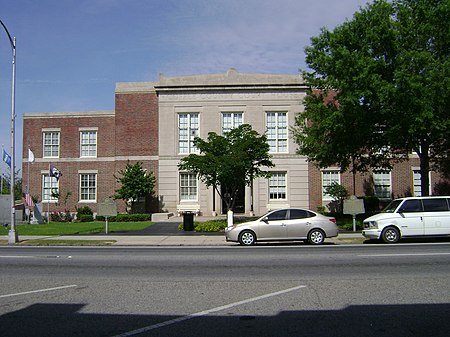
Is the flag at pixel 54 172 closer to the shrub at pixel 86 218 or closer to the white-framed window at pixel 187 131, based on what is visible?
the shrub at pixel 86 218

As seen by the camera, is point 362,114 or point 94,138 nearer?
point 362,114

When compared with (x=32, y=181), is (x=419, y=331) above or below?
below

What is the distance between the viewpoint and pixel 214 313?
655 centimetres

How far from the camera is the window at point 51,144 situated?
124 ft

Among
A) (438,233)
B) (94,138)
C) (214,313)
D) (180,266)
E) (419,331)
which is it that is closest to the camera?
(419,331)

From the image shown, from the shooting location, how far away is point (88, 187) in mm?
37375

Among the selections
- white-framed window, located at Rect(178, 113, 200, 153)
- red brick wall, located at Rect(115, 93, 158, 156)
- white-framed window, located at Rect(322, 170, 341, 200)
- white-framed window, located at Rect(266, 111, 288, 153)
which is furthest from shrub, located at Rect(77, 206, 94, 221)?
white-framed window, located at Rect(322, 170, 341, 200)

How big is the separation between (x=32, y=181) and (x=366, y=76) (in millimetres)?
29555

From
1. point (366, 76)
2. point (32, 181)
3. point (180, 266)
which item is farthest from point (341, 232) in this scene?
point (32, 181)

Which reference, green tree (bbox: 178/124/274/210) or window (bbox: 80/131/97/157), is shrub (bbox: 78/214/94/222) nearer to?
window (bbox: 80/131/97/157)

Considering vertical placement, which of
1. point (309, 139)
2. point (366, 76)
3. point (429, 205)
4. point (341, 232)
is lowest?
point (341, 232)

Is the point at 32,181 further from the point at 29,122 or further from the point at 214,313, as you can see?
the point at 214,313

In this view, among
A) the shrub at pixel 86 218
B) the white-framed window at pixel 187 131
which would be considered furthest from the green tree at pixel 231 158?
the shrub at pixel 86 218

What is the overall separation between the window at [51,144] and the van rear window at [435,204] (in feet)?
100
